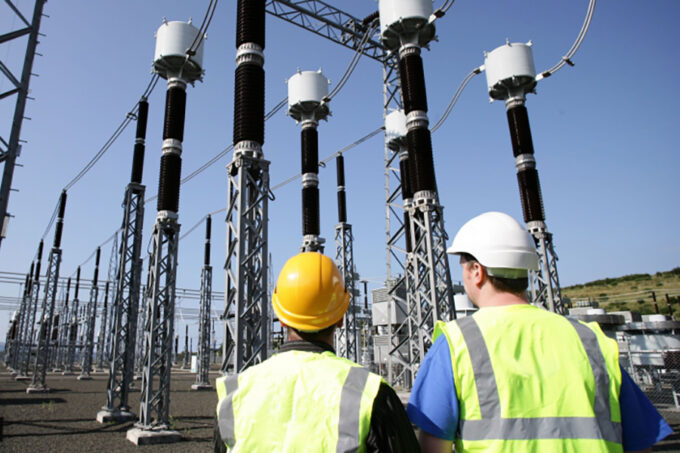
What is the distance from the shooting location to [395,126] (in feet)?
63.2

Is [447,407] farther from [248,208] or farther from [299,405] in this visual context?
[248,208]

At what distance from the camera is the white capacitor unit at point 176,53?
13.6m

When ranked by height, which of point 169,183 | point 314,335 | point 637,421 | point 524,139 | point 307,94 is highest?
point 307,94

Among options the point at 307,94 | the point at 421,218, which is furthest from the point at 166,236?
the point at 307,94

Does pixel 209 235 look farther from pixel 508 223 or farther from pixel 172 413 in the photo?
pixel 508 223

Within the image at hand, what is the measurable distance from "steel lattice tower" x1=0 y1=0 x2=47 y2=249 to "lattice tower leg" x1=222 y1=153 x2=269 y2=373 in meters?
4.70

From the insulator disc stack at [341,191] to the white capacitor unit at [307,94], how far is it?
385 cm

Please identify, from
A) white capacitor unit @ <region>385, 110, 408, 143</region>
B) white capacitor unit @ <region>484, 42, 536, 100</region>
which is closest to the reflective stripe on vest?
white capacitor unit @ <region>484, 42, 536, 100</region>

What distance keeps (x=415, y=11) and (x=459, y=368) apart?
44.0ft

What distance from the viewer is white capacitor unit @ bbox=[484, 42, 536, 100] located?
627 inches

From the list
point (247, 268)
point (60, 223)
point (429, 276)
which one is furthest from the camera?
point (60, 223)

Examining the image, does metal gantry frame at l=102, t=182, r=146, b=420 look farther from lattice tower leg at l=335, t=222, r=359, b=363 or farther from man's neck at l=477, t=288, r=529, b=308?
man's neck at l=477, t=288, r=529, b=308

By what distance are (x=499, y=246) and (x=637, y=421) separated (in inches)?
33.9

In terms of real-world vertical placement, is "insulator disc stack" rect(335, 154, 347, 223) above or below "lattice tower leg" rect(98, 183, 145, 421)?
above
